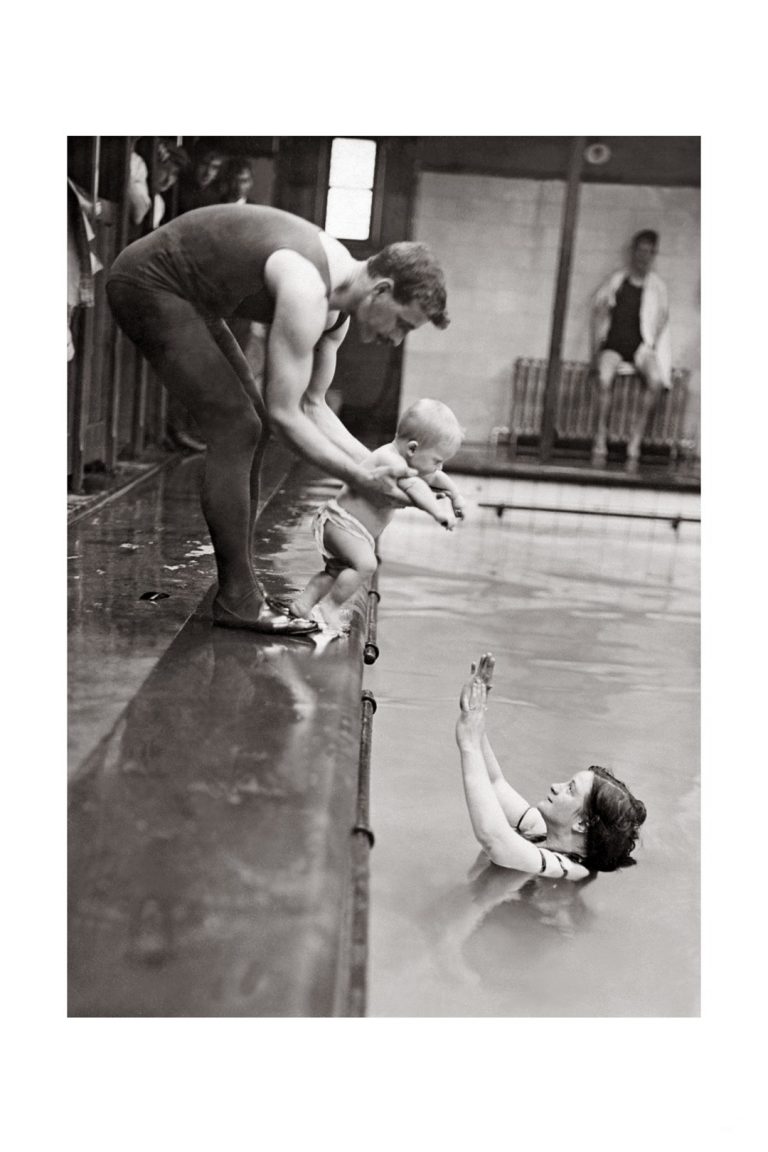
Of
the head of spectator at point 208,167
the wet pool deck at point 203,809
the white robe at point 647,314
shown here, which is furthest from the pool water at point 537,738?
the white robe at point 647,314

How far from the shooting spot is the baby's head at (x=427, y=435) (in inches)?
102

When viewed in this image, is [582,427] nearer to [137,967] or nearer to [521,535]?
[521,535]

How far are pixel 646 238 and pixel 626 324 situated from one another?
2.41ft

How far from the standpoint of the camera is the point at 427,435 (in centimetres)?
259

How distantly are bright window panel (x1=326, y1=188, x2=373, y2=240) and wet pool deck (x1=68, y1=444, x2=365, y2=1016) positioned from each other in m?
1.06

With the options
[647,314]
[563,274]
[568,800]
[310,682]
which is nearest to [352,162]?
[310,682]

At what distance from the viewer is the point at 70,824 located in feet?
6.63

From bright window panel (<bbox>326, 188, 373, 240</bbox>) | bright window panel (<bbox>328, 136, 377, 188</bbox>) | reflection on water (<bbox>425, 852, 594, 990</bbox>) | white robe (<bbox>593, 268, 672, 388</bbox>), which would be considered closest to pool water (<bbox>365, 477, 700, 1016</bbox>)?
reflection on water (<bbox>425, 852, 594, 990</bbox>)

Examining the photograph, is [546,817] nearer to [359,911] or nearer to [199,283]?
[359,911]

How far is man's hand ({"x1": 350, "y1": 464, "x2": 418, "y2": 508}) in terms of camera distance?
2.54 metres

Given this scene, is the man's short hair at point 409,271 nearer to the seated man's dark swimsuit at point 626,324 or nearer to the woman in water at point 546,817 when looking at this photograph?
the woman in water at point 546,817

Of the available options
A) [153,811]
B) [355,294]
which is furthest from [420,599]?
[153,811]

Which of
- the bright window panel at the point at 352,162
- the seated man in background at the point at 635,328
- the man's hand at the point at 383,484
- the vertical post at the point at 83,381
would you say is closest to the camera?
the man's hand at the point at 383,484

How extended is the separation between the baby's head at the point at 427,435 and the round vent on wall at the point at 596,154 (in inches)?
335
